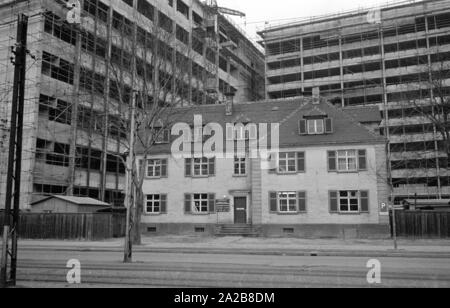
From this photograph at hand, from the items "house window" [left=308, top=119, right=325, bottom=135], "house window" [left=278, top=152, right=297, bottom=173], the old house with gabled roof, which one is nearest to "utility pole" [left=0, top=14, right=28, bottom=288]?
the old house with gabled roof

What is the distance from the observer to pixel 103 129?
30.1m

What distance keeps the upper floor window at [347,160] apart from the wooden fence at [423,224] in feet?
14.1

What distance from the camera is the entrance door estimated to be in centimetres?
3525

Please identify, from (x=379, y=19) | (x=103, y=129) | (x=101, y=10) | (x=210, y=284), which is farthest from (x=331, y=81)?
(x=210, y=284)

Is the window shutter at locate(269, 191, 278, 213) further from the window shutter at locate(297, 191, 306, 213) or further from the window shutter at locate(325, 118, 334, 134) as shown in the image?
the window shutter at locate(325, 118, 334, 134)

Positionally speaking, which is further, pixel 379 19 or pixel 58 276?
pixel 379 19

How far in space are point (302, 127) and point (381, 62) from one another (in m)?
47.4

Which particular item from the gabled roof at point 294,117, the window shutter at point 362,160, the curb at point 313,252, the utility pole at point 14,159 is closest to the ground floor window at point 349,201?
the window shutter at point 362,160

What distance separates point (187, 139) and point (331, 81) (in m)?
48.7

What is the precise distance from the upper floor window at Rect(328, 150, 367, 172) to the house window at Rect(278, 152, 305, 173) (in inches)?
81.1

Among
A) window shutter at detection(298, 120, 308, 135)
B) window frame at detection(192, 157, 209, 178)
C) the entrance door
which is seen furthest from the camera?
window frame at detection(192, 157, 209, 178)

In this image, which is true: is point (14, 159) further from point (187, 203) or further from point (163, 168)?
point (163, 168)

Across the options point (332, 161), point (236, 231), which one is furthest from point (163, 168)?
point (332, 161)
